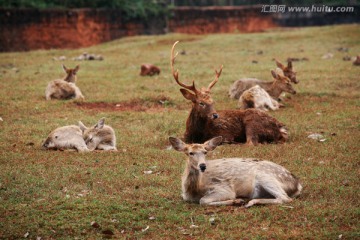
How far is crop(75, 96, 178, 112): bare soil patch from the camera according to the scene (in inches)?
601

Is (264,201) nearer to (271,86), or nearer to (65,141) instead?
(65,141)

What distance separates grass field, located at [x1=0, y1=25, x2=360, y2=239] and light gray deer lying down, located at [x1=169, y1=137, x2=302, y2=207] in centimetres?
19

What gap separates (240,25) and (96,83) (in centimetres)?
1938

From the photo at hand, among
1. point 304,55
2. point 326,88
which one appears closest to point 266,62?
point 304,55

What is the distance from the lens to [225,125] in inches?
473

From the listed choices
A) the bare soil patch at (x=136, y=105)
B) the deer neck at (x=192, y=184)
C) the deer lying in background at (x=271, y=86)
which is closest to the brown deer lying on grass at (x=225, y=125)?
the bare soil patch at (x=136, y=105)

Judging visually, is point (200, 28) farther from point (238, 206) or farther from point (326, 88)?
point (238, 206)

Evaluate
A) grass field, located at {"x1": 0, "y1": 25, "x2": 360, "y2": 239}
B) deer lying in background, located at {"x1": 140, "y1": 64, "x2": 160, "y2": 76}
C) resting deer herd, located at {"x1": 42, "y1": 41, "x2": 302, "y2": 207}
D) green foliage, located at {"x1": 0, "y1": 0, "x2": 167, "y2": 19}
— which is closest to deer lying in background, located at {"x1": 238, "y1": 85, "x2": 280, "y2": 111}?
resting deer herd, located at {"x1": 42, "y1": 41, "x2": 302, "y2": 207}

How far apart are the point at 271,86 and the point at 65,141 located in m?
6.66

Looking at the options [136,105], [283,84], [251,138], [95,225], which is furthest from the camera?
[283,84]

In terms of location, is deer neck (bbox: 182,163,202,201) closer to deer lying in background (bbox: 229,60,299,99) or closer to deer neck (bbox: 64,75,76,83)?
deer lying in background (bbox: 229,60,299,99)

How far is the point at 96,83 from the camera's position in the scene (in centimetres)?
1889

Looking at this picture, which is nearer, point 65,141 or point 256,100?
point 65,141

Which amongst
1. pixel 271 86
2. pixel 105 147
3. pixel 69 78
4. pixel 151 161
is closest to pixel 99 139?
pixel 105 147
